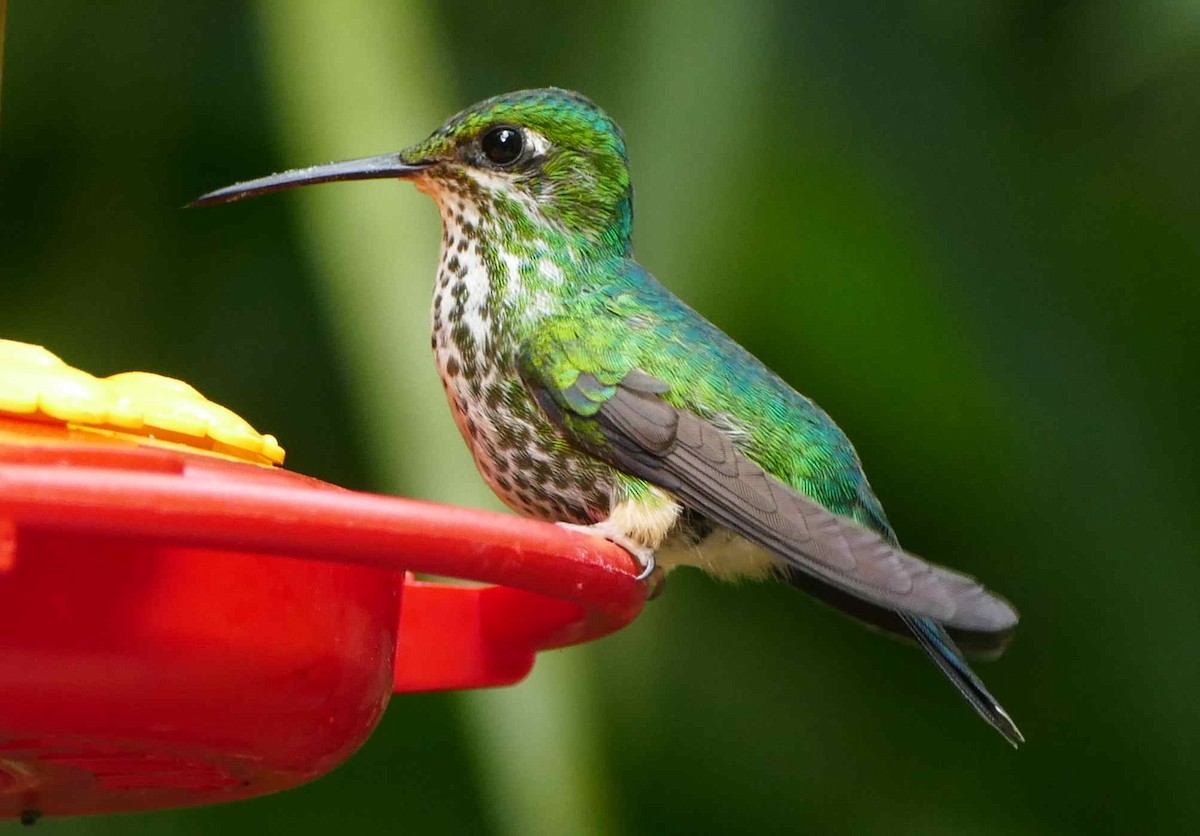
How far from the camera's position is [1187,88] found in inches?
147

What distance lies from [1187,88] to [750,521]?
2053mm

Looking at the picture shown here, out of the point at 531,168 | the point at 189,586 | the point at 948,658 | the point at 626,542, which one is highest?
the point at 531,168

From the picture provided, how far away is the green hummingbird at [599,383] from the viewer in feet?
7.73

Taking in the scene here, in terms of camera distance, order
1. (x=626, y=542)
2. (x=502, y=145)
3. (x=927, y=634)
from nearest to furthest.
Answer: (x=626, y=542)
(x=927, y=634)
(x=502, y=145)

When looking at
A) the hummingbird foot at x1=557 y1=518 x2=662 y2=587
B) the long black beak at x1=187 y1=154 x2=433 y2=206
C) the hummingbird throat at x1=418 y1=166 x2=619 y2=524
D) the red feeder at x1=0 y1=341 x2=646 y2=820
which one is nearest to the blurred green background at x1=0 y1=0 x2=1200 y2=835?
the hummingbird throat at x1=418 y1=166 x2=619 y2=524

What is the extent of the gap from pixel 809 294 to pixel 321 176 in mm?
1327

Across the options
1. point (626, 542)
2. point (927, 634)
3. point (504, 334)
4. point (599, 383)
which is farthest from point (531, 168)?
point (927, 634)

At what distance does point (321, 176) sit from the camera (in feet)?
7.72

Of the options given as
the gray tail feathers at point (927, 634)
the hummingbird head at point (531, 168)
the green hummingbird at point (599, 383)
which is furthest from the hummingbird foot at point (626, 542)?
the hummingbird head at point (531, 168)

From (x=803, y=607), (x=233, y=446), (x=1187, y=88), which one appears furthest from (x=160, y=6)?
(x=233, y=446)

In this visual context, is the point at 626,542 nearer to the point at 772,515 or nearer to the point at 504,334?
the point at 772,515

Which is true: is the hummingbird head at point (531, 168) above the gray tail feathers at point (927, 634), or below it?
above

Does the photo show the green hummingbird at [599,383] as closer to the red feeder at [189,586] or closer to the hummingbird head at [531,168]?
the hummingbird head at [531,168]

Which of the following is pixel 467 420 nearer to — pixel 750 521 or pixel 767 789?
pixel 750 521
